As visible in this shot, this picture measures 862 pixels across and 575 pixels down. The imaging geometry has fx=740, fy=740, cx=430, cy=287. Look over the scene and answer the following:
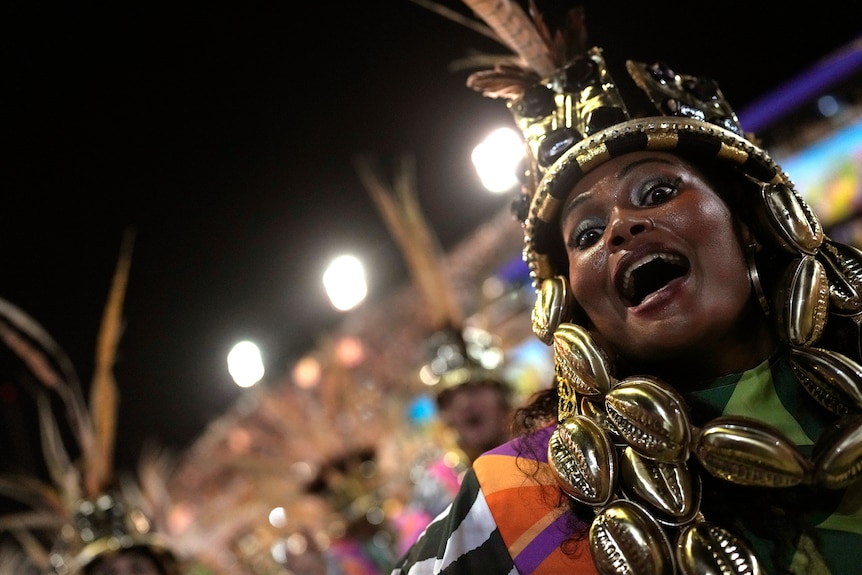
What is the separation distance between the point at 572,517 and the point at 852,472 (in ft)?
1.72

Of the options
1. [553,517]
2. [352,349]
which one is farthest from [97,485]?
[352,349]

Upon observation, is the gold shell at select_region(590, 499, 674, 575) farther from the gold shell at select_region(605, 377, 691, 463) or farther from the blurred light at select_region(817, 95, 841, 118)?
the blurred light at select_region(817, 95, 841, 118)

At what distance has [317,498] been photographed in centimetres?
538

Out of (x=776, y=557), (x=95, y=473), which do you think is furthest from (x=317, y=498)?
(x=776, y=557)

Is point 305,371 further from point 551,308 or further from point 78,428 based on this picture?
point 551,308

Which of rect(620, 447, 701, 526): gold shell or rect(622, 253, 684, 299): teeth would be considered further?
rect(622, 253, 684, 299): teeth

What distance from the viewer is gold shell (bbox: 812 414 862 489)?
1.32 meters

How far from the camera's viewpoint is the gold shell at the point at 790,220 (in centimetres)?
165

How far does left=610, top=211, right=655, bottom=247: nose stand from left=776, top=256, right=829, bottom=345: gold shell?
1.09ft

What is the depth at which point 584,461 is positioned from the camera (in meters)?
1.49

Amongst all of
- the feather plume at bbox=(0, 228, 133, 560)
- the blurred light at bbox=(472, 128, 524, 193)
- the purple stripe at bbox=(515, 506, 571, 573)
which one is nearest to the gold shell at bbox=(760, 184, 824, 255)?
the purple stripe at bbox=(515, 506, 571, 573)

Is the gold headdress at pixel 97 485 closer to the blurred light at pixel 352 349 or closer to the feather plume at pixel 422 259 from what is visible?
the feather plume at pixel 422 259

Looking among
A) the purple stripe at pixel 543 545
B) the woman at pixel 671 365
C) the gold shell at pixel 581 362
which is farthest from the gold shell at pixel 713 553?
the gold shell at pixel 581 362

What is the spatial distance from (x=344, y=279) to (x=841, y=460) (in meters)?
7.61
